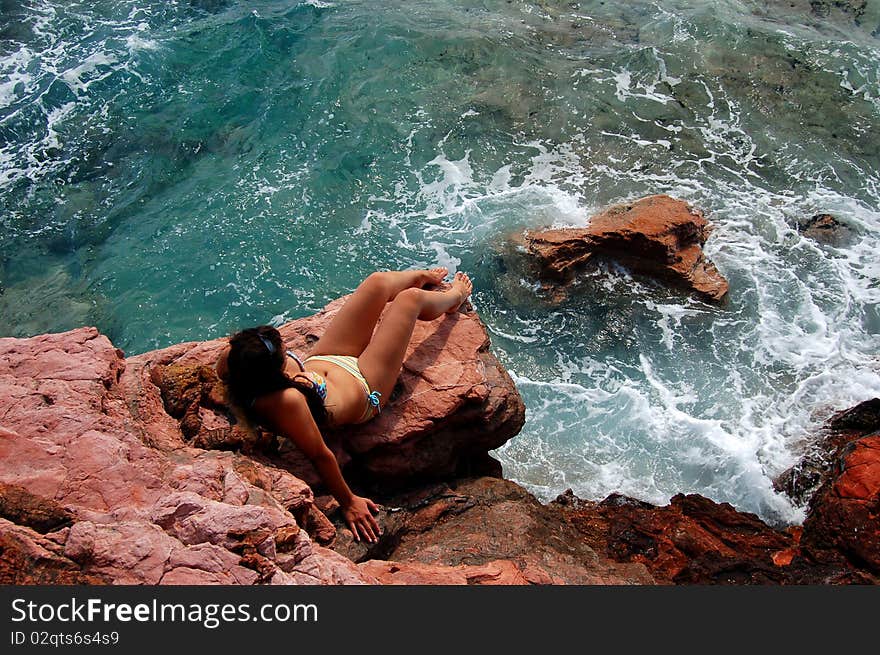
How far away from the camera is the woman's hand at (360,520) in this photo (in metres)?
4.71

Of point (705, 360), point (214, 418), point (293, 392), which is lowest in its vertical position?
point (705, 360)

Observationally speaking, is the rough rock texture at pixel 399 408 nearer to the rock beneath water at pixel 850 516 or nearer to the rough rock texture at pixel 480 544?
the rough rock texture at pixel 480 544

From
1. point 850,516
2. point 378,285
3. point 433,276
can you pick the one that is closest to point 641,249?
point 433,276

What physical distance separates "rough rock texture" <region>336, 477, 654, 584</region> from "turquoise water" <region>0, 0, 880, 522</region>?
79.7 inches

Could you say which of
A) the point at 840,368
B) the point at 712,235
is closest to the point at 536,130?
the point at 712,235

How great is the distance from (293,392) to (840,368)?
23.1 ft

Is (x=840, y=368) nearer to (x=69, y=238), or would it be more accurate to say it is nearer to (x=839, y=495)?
(x=839, y=495)

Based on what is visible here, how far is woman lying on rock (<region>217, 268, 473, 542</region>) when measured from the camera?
14.4 ft

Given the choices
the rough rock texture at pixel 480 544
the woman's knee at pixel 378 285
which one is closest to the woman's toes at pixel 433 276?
the woman's knee at pixel 378 285

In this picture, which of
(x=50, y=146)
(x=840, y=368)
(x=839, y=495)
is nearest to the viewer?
(x=839, y=495)

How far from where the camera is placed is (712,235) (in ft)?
33.4

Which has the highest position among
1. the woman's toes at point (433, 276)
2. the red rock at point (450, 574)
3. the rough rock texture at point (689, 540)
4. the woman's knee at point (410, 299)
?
the woman's knee at point (410, 299)

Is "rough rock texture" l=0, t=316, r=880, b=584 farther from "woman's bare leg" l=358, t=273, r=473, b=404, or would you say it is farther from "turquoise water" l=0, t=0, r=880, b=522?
"turquoise water" l=0, t=0, r=880, b=522

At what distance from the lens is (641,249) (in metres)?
9.38
